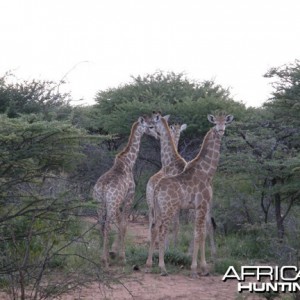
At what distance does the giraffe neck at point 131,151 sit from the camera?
36.1ft

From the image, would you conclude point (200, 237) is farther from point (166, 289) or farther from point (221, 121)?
point (221, 121)

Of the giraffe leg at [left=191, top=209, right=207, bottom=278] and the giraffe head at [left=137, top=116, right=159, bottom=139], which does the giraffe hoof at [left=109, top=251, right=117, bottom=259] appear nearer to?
the giraffe leg at [left=191, top=209, right=207, bottom=278]

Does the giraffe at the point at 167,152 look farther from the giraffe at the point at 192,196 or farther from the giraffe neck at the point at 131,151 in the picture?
the giraffe at the point at 192,196

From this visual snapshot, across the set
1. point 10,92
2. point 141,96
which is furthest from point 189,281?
point 141,96

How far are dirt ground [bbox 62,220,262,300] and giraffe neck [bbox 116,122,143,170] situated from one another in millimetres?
2149

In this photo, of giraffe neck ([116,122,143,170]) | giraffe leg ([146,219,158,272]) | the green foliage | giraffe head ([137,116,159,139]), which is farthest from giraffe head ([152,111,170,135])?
the green foliage

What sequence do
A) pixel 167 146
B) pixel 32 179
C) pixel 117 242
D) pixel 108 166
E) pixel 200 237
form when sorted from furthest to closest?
1. pixel 108 166
2. pixel 167 146
3. pixel 117 242
4. pixel 200 237
5. pixel 32 179

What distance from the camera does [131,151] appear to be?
11.1m

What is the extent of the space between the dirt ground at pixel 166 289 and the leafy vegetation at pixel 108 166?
0.38 metres

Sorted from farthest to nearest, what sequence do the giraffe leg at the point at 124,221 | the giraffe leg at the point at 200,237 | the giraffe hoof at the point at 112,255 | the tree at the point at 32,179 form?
the giraffe hoof at the point at 112,255 → the giraffe leg at the point at 124,221 → the giraffe leg at the point at 200,237 → the tree at the point at 32,179

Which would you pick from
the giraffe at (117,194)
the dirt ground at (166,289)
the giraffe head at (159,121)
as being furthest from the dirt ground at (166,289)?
the giraffe head at (159,121)

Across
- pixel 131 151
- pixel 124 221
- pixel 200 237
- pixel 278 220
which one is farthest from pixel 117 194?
pixel 278 220

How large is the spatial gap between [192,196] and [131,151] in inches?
69.7

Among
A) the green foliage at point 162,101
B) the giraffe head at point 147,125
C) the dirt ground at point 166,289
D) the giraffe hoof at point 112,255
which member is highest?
the green foliage at point 162,101
